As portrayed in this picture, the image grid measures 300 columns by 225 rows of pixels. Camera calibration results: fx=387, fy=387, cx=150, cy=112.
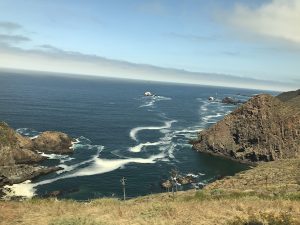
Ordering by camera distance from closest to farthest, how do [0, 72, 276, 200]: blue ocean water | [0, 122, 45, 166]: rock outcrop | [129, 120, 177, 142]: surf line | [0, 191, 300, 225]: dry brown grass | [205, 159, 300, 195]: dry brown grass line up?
[0, 191, 300, 225]: dry brown grass → [205, 159, 300, 195]: dry brown grass → [0, 72, 276, 200]: blue ocean water → [0, 122, 45, 166]: rock outcrop → [129, 120, 177, 142]: surf line

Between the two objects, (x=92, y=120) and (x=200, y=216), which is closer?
(x=200, y=216)

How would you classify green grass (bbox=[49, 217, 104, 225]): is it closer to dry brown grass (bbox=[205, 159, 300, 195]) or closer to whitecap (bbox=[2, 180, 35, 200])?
dry brown grass (bbox=[205, 159, 300, 195])

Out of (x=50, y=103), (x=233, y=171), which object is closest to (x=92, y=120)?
(x=50, y=103)

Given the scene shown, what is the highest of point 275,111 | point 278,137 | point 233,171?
point 275,111

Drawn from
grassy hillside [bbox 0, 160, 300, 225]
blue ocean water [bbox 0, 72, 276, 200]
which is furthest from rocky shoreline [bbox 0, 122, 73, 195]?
grassy hillside [bbox 0, 160, 300, 225]

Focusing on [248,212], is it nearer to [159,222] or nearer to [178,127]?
[159,222]

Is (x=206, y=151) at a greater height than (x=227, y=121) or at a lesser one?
lesser

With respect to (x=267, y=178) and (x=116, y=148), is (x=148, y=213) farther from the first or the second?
(x=116, y=148)

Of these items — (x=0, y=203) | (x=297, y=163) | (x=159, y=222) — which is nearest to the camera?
(x=159, y=222)

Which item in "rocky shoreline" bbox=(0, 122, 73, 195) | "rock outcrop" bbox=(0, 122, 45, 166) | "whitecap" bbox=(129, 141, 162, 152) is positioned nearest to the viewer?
"rocky shoreline" bbox=(0, 122, 73, 195)
